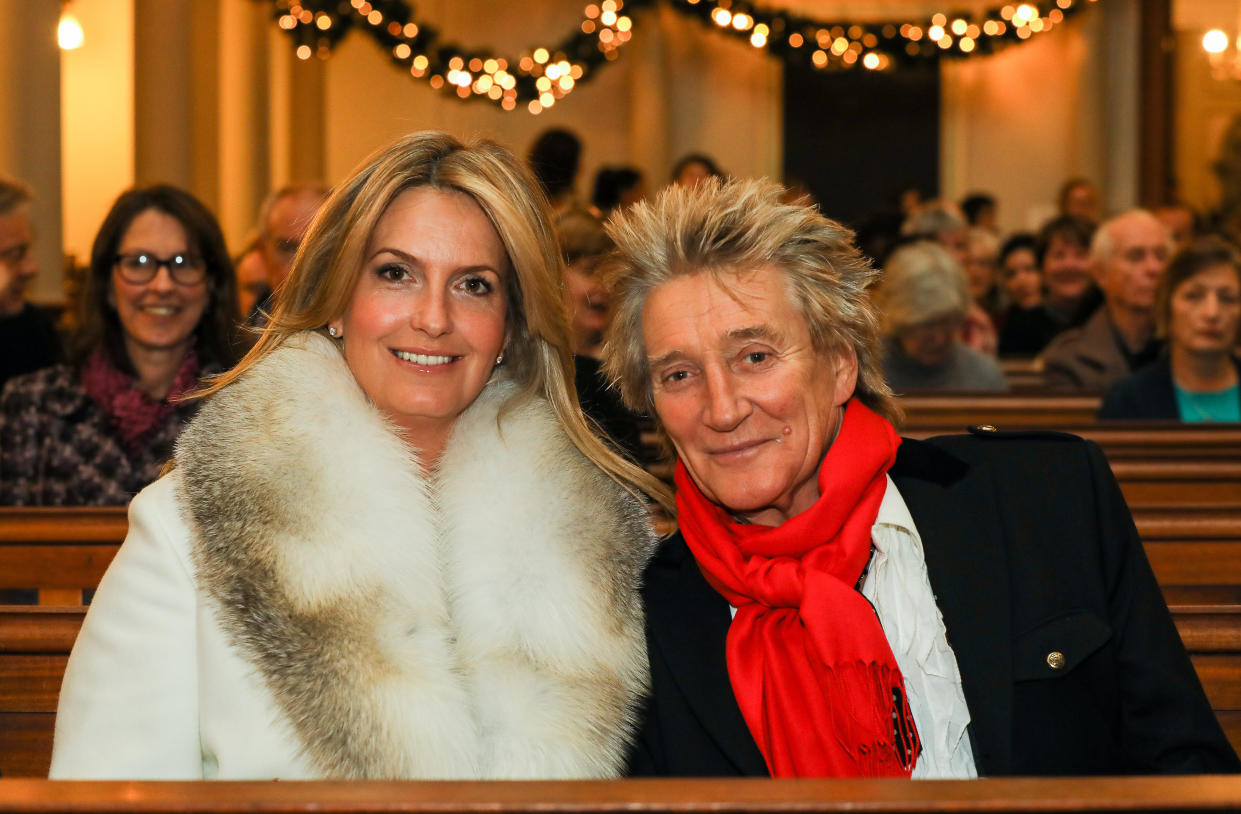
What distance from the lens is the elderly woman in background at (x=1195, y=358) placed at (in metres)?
4.52

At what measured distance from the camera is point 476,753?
203 centimetres

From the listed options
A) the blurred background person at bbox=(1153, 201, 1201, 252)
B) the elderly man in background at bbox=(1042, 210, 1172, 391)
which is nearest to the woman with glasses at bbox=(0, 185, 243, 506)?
the elderly man in background at bbox=(1042, 210, 1172, 391)

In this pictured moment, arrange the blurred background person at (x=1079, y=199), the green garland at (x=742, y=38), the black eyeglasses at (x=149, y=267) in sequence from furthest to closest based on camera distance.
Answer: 1. the green garland at (x=742, y=38)
2. the blurred background person at (x=1079, y=199)
3. the black eyeglasses at (x=149, y=267)

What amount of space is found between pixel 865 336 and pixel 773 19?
10134 millimetres

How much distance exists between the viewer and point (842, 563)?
2158 mm

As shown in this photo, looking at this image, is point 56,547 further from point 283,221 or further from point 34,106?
point 34,106

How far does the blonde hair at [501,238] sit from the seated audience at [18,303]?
2.87 metres

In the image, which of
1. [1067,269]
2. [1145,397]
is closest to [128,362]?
[1145,397]

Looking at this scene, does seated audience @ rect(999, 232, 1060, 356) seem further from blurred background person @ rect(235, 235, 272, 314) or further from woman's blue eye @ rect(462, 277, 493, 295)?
woman's blue eye @ rect(462, 277, 493, 295)

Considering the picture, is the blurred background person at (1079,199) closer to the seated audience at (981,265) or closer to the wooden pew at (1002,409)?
the seated audience at (981,265)

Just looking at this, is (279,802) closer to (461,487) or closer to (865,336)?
(461,487)

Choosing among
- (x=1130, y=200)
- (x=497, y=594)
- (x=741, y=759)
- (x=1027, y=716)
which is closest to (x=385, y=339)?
(x=497, y=594)

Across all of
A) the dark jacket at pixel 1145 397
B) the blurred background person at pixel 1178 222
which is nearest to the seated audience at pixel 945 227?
the blurred background person at pixel 1178 222

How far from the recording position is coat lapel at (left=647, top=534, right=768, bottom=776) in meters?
2.11
